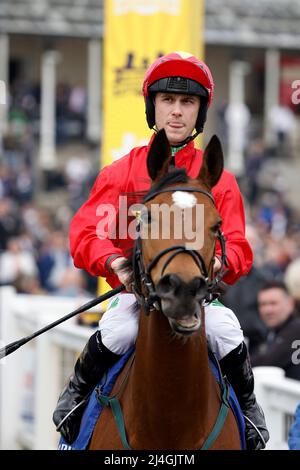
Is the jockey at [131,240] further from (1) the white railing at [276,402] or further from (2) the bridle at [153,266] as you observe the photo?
(1) the white railing at [276,402]

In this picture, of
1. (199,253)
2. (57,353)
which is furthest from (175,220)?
(57,353)

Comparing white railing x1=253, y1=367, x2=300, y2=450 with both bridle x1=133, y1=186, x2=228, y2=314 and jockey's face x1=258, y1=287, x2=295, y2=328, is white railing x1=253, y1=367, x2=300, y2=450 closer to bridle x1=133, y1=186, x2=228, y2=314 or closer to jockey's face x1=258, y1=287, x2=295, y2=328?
jockey's face x1=258, y1=287, x2=295, y2=328

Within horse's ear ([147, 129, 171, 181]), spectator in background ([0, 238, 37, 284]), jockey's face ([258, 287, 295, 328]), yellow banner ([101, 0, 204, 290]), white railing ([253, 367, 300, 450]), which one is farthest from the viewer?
spectator in background ([0, 238, 37, 284])

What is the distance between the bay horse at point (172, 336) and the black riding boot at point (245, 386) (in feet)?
0.70

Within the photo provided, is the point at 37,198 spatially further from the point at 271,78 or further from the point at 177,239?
the point at 177,239

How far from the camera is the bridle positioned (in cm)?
415

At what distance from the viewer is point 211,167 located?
15.0 ft

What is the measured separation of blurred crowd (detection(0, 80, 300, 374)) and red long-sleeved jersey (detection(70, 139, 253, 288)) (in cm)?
390

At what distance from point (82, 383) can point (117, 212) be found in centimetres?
83

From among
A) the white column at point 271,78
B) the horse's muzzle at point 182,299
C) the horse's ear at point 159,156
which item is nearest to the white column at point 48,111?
the white column at point 271,78

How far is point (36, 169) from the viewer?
1121 inches

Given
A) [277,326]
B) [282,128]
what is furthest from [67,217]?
[277,326]

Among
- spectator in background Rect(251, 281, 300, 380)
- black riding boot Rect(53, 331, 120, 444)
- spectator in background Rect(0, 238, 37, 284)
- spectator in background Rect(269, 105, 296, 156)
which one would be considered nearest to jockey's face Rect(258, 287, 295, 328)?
spectator in background Rect(251, 281, 300, 380)

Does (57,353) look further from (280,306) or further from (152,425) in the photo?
(152,425)
